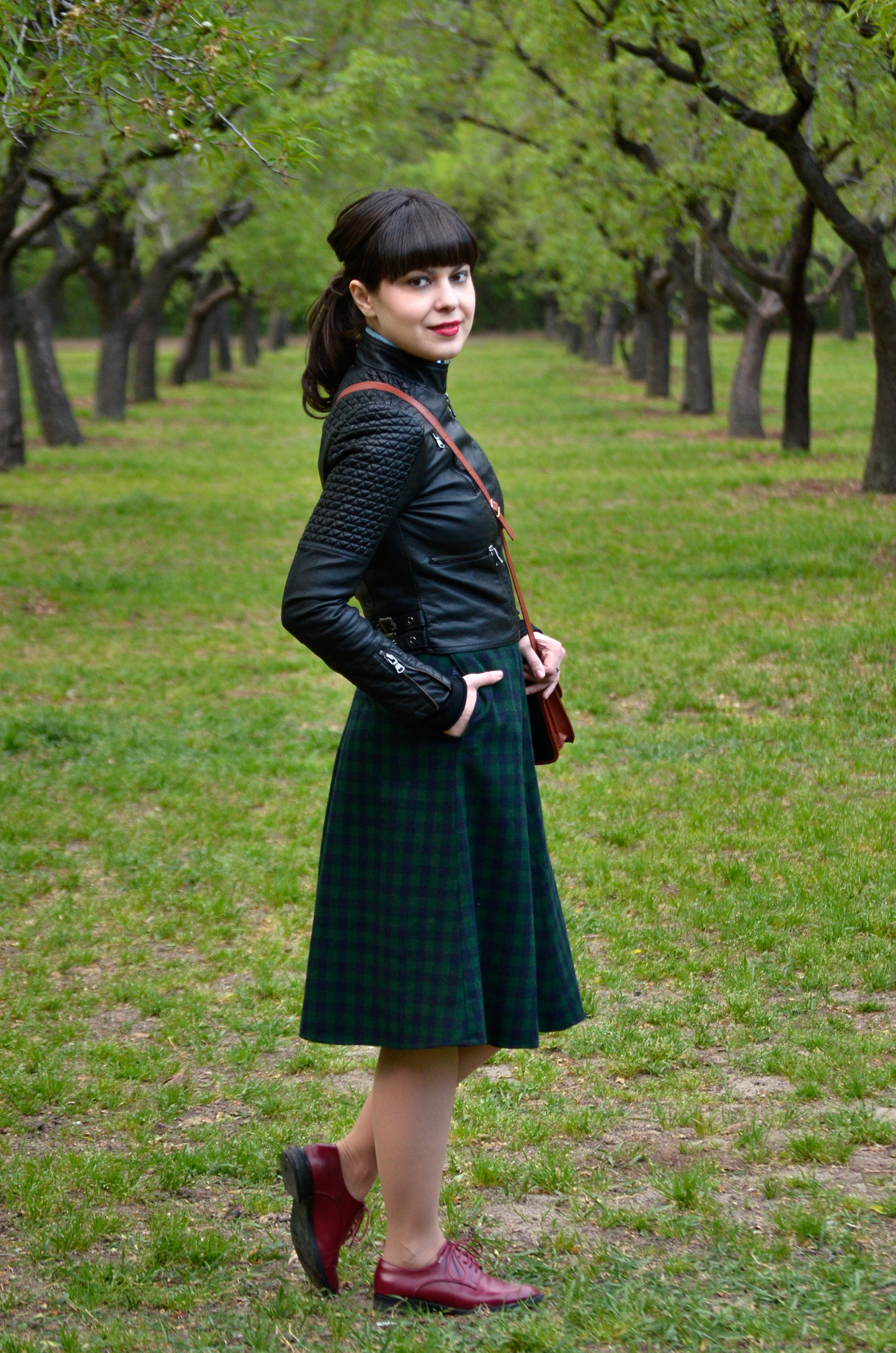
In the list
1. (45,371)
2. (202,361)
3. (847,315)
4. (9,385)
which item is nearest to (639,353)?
(202,361)

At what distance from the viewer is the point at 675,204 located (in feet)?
54.5

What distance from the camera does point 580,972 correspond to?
Result: 15.3ft

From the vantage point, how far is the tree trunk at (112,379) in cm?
2458

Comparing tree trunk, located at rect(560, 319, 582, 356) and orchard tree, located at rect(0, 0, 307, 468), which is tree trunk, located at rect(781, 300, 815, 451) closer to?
orchard tree, located at rect(0, 0, 307, 468)

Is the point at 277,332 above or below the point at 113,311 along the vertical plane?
above

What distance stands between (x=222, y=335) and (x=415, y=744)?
40962 mm

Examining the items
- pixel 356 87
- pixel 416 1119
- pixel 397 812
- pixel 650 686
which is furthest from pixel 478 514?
pixel 356 87

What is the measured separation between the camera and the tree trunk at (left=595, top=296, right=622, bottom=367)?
130 feet

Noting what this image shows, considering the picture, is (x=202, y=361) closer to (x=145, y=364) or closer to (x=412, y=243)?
(x=145, y=364)

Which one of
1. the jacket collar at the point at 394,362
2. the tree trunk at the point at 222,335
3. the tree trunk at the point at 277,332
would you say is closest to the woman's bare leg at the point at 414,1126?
the jacket collar at the point at 394,362

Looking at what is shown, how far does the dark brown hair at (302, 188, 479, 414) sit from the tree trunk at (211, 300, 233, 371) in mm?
39923

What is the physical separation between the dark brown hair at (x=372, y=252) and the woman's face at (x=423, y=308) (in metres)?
0.02

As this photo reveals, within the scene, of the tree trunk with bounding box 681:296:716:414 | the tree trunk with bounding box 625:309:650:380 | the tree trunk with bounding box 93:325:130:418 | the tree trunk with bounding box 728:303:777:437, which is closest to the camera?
the tree trunk with bounding box 728:303:777:437

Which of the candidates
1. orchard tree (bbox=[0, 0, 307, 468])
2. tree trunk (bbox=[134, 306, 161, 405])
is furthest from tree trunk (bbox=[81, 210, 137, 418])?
orchard tree (bbox=[0, 0, 307, 468])
